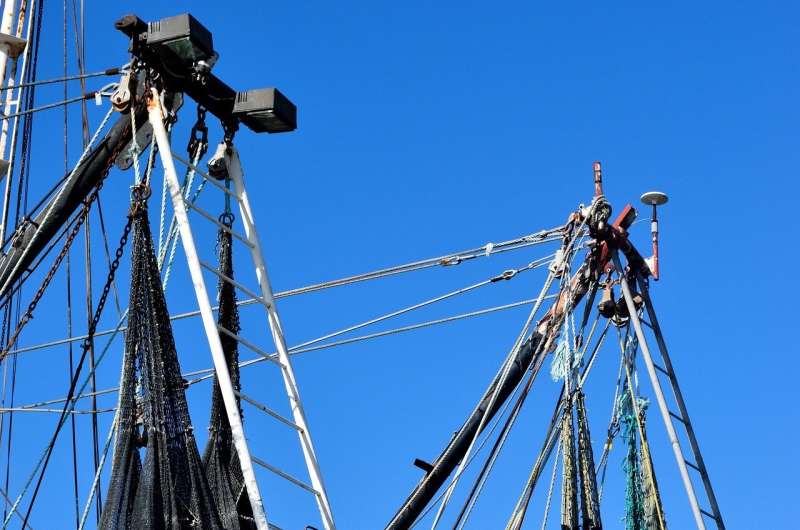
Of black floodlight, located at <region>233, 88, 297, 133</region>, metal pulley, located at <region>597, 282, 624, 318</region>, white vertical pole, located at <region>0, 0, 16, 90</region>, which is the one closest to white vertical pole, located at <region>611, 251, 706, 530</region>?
metal pulley, located at <region>597, 282, 624, 318</region>

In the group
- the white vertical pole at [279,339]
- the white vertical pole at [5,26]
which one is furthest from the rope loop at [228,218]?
the white vertical pole at [5,26]

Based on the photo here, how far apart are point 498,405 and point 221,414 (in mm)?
4826

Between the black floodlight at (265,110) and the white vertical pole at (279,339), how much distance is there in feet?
0.94

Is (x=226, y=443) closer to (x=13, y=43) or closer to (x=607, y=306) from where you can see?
(x=607, y=306)

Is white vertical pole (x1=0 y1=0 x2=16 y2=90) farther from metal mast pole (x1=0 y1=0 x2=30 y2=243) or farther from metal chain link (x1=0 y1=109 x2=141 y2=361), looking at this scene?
metal chain link (x1=0 y1=109 x2=141 y2=361)

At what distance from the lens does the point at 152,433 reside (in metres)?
10.5

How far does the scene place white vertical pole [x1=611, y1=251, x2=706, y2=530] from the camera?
15.2 metres

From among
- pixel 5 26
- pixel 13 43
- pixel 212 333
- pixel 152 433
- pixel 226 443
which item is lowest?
pixel 152 433

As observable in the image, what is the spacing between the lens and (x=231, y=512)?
10953 mm

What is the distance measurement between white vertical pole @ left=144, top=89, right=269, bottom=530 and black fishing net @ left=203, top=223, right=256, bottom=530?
54cm

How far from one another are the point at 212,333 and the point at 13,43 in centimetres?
981

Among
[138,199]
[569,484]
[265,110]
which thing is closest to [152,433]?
[138,199]

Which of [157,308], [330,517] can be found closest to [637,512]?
[330,517]

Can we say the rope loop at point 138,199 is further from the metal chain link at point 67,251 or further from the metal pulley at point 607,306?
the metal pulley at point 607,306
